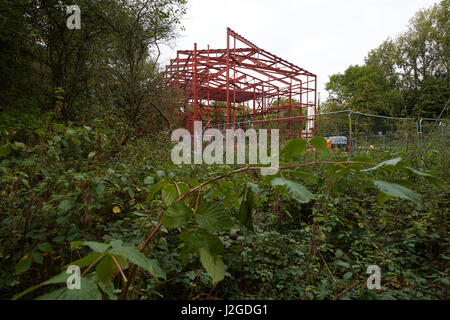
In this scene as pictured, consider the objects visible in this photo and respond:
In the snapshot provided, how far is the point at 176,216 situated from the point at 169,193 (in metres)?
0.14

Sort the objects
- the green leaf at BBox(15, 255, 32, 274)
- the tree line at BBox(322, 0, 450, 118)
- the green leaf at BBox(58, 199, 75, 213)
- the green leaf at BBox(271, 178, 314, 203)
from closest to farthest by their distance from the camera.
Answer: the green leaf at BBox(271, 178, 314, 203), the green leaf at BBox(15, 255, 32, 274), the green leaf at BBox(58, 199, 75, 213), the tree line at BBox(322, 0, 450, 118)

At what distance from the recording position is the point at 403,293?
4.24 ft

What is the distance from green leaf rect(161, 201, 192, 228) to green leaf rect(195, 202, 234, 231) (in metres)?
0.03

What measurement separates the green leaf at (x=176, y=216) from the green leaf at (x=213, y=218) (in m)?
0.03

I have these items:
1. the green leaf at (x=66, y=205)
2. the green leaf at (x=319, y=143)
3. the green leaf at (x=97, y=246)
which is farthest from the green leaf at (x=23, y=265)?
the green leaf at (x=319, y=143)

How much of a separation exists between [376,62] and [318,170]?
4301cm

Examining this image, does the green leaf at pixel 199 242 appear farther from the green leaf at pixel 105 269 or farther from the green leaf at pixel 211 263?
the green leaf at pixel 105 269

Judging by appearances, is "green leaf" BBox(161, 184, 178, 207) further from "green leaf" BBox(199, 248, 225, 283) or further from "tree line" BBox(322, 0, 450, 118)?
"tree line" BBox(322, 0, 450, 118)

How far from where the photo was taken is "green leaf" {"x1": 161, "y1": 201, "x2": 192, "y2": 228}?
0.53 meters

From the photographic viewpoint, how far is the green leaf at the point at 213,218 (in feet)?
1.69

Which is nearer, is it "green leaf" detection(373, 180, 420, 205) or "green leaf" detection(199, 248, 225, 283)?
"green leaf" detection(373, 180, 420, 205)

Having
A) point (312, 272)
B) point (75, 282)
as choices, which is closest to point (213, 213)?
point (75, 282)

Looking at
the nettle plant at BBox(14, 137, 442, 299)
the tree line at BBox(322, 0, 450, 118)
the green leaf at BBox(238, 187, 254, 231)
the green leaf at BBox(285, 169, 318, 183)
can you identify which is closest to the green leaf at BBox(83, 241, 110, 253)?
the nettle plant at BBox(14, 137, 442, 299)

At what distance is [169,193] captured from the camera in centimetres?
67
